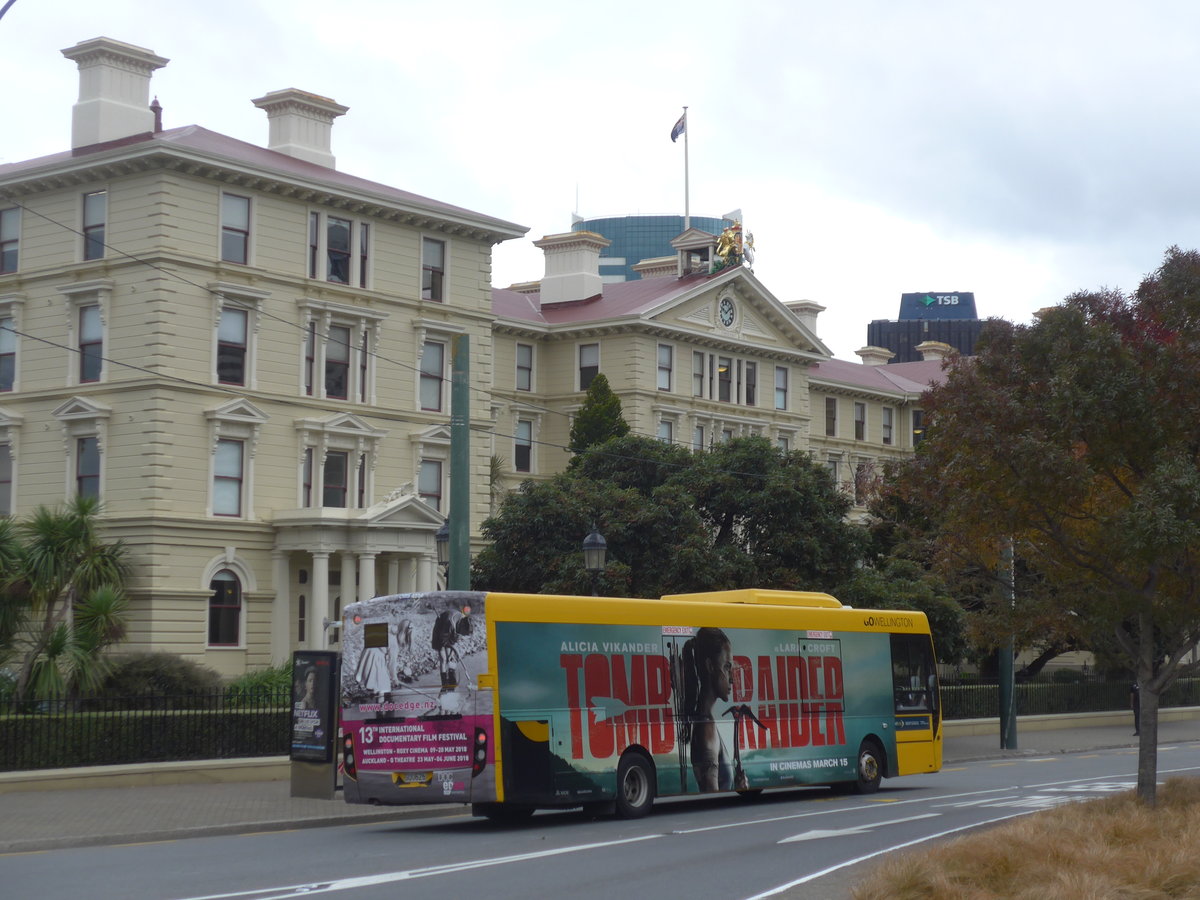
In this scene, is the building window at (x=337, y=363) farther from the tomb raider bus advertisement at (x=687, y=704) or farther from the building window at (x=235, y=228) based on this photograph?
the tomb raider bus advertisement at (x=687, y=704)

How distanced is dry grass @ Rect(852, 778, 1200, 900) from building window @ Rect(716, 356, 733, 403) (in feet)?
159

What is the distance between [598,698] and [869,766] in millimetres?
6719

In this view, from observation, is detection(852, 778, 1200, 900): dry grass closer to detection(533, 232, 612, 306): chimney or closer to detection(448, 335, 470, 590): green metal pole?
detection(448, 335, 470, 590): green metal pole

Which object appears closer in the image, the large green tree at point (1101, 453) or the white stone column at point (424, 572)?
the large green tree at point (1101, 453)

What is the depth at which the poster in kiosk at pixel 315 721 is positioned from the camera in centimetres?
2198

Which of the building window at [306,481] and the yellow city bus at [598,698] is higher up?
the building window at [306,481]

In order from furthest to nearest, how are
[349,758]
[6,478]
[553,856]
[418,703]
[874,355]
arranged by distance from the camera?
[874,355] < [6,478] < [349,758] < [418,703] < [553,856]

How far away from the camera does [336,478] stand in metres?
45.2

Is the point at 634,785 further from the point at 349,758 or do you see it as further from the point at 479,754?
the point at 349,758

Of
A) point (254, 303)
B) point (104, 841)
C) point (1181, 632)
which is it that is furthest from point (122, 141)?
point (1181, 632)

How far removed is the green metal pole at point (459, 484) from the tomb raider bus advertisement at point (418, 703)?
9.11ft

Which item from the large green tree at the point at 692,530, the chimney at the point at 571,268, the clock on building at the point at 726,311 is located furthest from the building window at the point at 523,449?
the large green tree at the point at 692,530

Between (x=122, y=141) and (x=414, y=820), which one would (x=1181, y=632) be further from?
(x=122, y=141)

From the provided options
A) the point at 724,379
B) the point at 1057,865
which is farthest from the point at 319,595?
the point at 1057,865
